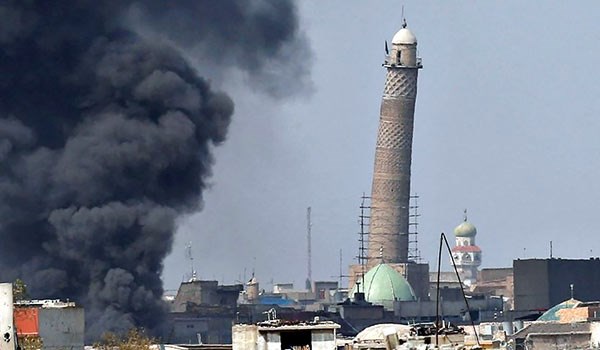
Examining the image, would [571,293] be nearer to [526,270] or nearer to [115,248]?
[526,270]

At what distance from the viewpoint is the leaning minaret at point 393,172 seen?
18750cm

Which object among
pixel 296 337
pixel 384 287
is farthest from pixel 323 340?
pixel 384 287

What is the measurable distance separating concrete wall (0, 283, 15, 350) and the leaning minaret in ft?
499

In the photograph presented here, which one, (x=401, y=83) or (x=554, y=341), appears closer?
(x=554, y=341)

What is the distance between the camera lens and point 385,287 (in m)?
172

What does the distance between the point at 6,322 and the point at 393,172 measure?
504ft

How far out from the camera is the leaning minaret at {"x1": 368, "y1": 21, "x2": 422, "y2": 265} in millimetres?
187500

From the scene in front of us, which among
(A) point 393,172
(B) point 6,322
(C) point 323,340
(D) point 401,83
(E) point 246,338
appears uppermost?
(D) point 401,83

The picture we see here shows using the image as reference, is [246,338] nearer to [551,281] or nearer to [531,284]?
[551,281]

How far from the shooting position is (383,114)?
19150 centimetres

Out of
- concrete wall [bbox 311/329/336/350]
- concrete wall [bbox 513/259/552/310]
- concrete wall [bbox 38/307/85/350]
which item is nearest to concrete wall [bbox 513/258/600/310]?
concrete wall [bbox 513/259/552/310]

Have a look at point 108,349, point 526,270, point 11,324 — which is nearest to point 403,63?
point 526,270

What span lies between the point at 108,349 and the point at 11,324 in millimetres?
36737

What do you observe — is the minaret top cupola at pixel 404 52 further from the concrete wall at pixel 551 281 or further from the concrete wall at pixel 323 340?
the concrete wall at pixel 323 340
